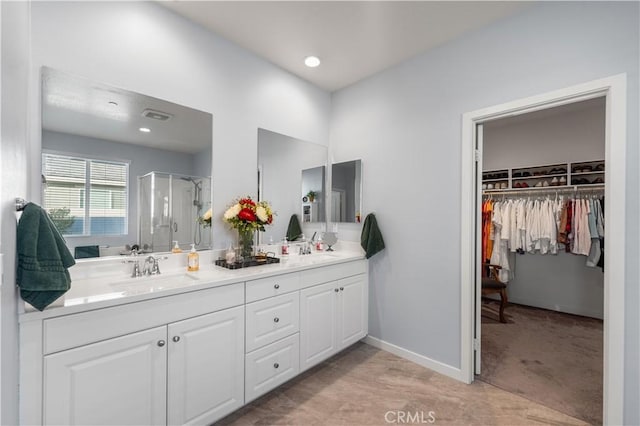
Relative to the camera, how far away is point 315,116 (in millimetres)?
3098

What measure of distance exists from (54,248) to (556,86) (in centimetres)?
288

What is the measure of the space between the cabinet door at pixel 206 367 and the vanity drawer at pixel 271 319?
67 millimetres

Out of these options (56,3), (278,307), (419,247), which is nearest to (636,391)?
(419,247)

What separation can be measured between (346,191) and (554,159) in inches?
120

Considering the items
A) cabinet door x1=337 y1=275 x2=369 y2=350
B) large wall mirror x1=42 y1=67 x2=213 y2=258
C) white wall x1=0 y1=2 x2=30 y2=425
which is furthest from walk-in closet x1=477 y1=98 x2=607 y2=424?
white wall x1=0 y1=2 x2=30 y2=425

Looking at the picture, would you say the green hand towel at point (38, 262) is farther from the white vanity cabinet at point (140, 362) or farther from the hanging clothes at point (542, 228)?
the hanging clothes at point (542, 228)

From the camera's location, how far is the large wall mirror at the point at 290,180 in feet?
8.61

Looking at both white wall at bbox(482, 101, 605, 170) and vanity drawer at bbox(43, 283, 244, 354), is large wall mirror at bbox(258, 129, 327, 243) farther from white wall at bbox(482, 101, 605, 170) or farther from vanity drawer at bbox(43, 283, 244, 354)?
white wall at bbox(482, 101, 605, 170)

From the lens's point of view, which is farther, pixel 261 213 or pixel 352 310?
pixel 352 310

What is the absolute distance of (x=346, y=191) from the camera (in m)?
3.08

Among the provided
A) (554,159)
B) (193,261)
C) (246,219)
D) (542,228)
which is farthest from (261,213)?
(554,159)

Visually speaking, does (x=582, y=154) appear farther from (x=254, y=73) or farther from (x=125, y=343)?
(x=125, y=343)

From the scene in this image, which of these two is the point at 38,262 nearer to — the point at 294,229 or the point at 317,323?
the point at 317,323

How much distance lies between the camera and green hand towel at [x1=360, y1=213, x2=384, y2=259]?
2697 millimetres
